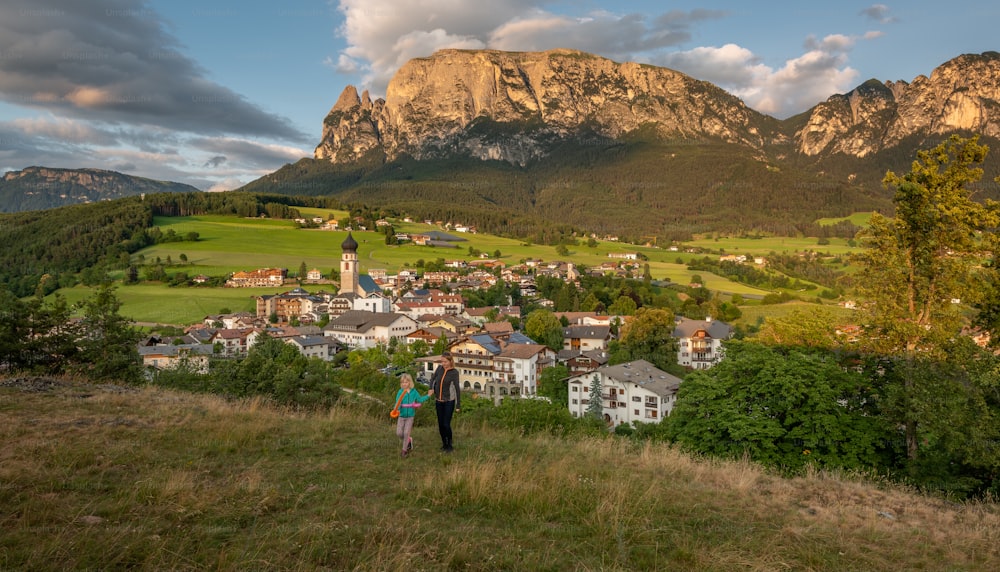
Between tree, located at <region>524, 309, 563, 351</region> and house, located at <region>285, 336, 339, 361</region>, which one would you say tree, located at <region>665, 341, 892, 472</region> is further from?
tree, located at <region>524, 309, 563, 351</region>

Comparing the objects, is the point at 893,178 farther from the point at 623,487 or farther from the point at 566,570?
the point at 566,570

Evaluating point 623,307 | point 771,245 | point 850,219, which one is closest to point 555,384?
point 623,307

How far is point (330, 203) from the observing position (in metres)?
156

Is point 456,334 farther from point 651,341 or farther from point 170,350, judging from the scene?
point 170,350

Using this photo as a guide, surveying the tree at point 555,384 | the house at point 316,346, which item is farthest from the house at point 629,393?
the house at point 316,346

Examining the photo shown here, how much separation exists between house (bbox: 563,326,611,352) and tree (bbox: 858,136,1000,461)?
50.0m

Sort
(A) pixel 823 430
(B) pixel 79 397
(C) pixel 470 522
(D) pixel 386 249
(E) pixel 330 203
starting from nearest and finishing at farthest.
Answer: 1. (C) pixel 470 522
2. (B) pixel 79 397
3. (A) pixel 823 430
4. (D) pixel 386 249
5. (E) pixel 330 203

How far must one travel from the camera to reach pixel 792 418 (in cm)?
1301

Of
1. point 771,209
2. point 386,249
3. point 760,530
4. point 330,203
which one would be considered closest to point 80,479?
point 760,530

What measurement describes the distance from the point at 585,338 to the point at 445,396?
57583 millimetres

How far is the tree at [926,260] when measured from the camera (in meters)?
12.2

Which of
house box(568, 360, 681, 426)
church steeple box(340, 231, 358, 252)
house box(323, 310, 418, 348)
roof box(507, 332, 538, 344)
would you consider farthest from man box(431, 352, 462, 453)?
church steeple box(340, 231, 358, 252)

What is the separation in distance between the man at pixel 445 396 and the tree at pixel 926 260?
33.0 ft

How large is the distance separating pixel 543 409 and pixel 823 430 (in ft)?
22.7
